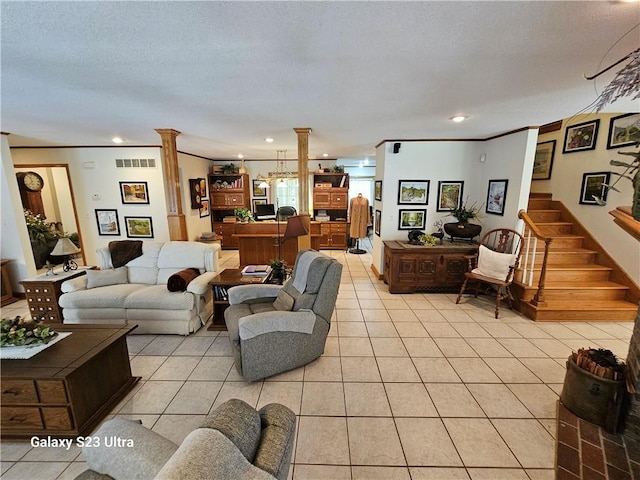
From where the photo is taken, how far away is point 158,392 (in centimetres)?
218

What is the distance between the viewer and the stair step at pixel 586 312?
3.27m

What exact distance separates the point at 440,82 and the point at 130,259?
4024 millimetres

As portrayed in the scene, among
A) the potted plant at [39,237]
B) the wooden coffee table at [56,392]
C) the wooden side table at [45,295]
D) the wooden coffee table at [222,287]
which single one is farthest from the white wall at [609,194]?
the potted plant at [39,237]

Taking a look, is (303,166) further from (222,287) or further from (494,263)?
(494,263)

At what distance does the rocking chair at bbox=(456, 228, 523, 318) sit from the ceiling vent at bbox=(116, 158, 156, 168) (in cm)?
585

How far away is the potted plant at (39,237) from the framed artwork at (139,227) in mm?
1269

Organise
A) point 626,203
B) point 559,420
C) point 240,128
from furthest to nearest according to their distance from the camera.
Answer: point 240,128
point 626,203
point 559,420

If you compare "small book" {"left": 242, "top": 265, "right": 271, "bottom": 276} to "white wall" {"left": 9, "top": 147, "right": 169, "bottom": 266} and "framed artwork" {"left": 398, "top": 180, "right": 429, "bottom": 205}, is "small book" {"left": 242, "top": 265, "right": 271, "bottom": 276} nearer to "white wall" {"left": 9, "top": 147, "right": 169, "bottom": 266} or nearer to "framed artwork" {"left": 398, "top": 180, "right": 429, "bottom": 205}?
"framed artwork" {"left": 398, "top": 180, "right": 429, "bottom": 205}

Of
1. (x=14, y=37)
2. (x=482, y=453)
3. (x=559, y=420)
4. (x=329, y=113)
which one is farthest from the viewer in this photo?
(x=329, y=113)

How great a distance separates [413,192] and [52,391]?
15.7ft

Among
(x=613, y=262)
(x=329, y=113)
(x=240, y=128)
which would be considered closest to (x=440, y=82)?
(x=329, y=113)

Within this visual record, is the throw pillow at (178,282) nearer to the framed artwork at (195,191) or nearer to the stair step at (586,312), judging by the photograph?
the framed artwork at (195,191)

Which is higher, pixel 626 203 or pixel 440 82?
pixel 440 82

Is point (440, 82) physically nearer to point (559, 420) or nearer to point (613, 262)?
point (559, 420)
